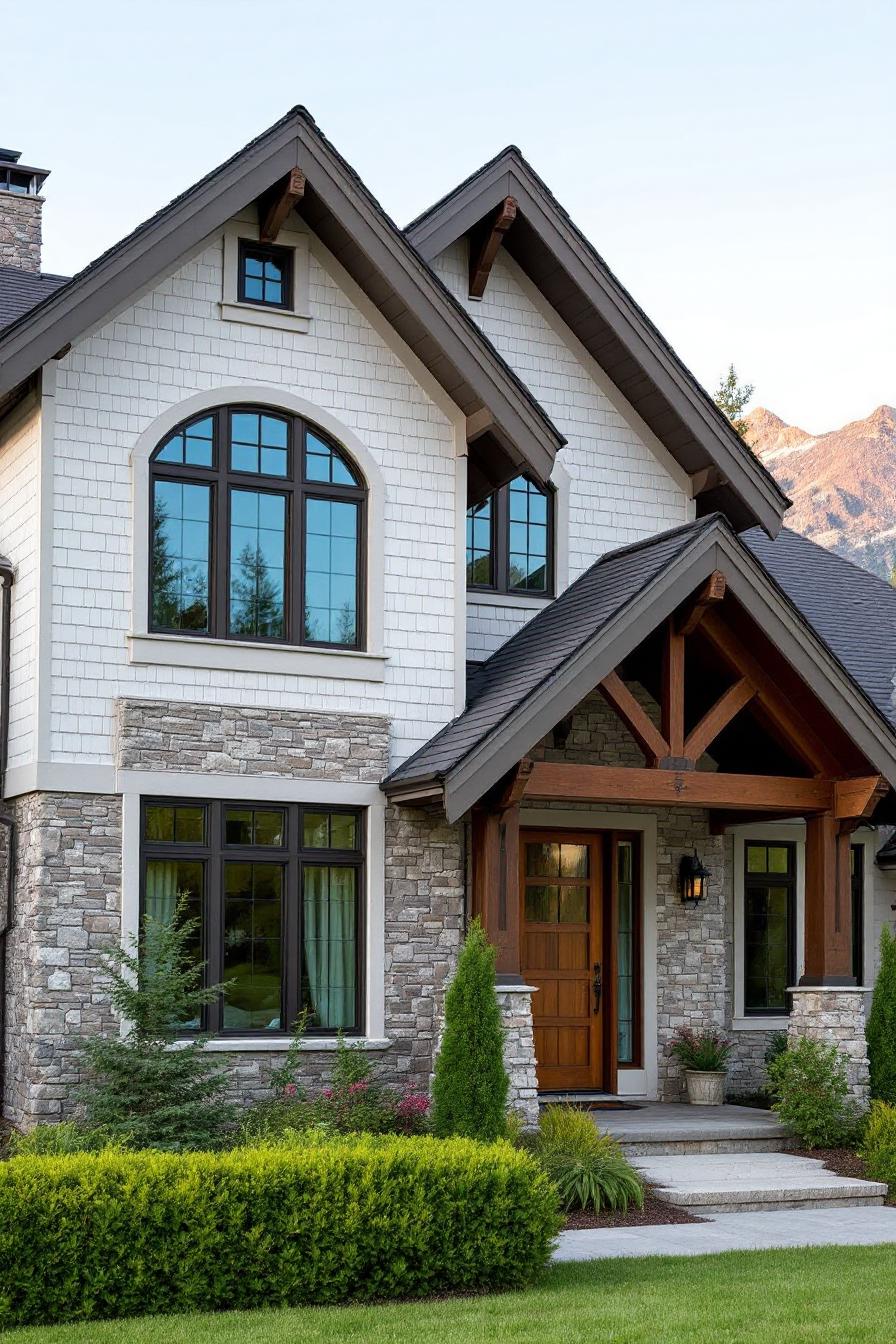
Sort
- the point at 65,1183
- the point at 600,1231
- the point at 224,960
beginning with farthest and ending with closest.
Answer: the point at 224,960
the point at 600,1231
the point at 65,1183

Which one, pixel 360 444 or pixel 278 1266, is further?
pixel 360 444

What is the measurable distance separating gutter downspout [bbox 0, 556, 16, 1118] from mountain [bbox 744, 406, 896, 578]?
413 ft

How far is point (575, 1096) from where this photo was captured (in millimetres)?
14828

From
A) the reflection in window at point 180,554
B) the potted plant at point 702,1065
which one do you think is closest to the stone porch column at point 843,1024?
the potted plant at point 702,1065

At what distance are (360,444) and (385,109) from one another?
699 centimetres

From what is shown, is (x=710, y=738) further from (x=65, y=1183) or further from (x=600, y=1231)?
(x=65, y=1183)

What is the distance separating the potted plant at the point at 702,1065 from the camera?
49.0ft

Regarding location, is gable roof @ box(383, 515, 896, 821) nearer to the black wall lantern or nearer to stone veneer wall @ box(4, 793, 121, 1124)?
stone veneer wall @ box(4, 793, 121, 1124)

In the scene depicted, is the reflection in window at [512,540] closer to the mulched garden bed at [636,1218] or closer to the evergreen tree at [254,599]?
the evergreen tree at [254,599]

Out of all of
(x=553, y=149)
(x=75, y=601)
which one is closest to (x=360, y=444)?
(x=75, y=601)

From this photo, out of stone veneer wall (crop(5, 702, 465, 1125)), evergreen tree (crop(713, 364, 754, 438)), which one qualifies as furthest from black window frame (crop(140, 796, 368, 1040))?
evergreen tree (crop(713, 364, 754, 438))

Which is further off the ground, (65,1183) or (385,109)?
(385,109)

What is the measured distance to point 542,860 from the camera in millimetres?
15219

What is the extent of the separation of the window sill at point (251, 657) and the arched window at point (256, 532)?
0.14 meters
